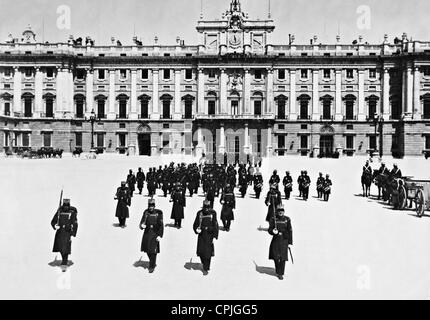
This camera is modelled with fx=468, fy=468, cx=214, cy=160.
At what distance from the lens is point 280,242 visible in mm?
8914

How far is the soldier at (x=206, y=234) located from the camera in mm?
9031

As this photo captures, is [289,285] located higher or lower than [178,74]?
lower

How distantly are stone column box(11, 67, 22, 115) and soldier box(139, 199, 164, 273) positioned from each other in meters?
50.0

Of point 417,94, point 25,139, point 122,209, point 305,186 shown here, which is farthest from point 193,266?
point 417,94

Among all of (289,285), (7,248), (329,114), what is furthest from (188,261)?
(329,114)

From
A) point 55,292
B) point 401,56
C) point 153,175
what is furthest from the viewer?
point 401,56

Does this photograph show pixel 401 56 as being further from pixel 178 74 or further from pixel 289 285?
pixel 289 285

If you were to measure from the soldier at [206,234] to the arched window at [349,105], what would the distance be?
47.6 meters

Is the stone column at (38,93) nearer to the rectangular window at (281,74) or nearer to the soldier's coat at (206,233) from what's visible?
the rectangular window at (281,74)

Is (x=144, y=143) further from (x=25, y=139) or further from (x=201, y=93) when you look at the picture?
(x=25, y=139)

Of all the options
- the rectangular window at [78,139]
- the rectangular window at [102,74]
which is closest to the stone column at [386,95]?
the rectangular window at [102,74]

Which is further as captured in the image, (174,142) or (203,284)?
(174,142)
